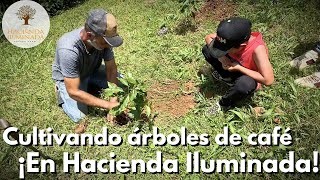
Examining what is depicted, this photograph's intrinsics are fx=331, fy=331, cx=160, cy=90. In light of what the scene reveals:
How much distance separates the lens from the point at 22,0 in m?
6.48

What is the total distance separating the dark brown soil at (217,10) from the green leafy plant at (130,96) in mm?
2377

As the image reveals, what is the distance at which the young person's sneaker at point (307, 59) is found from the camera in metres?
4.05

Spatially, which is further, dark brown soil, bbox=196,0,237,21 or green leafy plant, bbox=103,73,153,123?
dark brown soil, bbox=196,0,237,21

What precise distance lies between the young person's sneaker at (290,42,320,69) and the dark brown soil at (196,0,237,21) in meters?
1.44

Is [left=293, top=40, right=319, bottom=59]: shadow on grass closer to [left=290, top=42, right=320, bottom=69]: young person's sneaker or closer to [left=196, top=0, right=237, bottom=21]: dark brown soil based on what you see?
[left=290, top=42, right=320, bottom=69]: young person's sneaker

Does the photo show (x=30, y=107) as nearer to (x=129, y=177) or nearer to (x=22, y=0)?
(x=129, y=177)

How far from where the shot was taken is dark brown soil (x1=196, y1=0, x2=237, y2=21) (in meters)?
5.22

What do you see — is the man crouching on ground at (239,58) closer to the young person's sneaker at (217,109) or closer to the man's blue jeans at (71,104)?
the young person's sneaker at (217,109)

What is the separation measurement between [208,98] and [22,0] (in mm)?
4558

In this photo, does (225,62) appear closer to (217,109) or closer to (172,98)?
(217,109)

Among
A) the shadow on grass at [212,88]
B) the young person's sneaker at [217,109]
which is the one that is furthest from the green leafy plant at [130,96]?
the shadow on grass at [212,88]

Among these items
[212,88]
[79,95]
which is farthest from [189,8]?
[79,95]

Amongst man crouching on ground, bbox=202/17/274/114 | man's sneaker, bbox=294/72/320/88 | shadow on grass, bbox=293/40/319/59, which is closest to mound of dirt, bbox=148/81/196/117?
man crouching on ground, bbox=202/17/274/114

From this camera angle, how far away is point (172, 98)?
403cm
